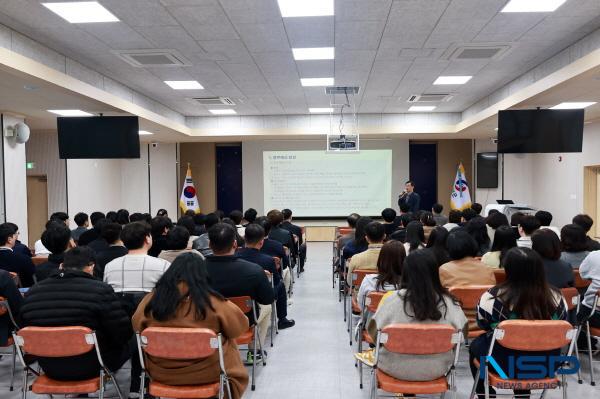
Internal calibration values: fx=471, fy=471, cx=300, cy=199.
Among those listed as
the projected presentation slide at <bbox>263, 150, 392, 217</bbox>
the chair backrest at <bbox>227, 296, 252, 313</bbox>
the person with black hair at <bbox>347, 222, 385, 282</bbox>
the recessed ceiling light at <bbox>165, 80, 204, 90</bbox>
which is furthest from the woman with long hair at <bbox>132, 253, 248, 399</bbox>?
the projected presentation slide at <bbox>263, 150, 392, 217</bbox>

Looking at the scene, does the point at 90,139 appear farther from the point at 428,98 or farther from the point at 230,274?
the point at 428,98

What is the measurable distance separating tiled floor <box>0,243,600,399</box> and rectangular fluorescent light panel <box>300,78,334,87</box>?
4012 mm

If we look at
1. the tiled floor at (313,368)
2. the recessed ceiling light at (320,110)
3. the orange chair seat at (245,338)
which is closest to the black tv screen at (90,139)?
the tiled floor at (313,368)

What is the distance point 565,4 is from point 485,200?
910 cm

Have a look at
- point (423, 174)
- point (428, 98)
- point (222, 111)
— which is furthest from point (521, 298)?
point (423, 174)

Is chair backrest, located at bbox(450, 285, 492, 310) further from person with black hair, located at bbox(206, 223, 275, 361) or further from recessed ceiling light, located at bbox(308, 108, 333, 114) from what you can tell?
recessed ceiling light, located at bbox(308, 108, 333, 114)

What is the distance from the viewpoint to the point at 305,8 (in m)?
4.89

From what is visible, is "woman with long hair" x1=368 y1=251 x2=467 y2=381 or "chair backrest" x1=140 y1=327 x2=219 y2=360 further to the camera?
"woman with long hair" x1=368 y1=251 x2=467 y2=381

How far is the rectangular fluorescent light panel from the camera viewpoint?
8.04 metres

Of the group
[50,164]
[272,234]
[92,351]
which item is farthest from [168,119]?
[92,351]

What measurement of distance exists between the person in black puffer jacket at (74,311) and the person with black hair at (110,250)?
109 cm

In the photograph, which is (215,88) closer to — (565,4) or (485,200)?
(565,4)

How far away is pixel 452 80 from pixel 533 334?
6653 millimetres

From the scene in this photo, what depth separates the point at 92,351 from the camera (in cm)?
255
